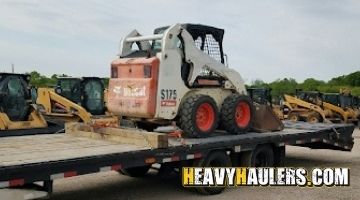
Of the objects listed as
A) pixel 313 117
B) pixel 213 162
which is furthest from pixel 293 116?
pixel 213 162

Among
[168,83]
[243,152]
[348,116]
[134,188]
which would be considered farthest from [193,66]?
[348,116]

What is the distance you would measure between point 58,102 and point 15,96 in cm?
289

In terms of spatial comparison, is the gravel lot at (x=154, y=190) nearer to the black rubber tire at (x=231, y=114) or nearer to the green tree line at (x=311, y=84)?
the black rubber tire at (x=231, y=114)

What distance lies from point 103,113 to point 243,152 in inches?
369

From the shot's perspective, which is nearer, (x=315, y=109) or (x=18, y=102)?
(x=18, y=102)

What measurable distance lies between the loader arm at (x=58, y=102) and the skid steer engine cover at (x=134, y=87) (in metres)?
6.40

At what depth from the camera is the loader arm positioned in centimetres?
1636

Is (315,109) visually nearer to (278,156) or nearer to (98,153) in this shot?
(278,156)

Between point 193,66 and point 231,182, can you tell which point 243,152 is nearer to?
point 231,182

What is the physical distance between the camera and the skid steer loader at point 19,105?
13.7m

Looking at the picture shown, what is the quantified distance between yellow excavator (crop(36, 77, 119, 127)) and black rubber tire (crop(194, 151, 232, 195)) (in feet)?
25.6

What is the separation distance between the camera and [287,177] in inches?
401

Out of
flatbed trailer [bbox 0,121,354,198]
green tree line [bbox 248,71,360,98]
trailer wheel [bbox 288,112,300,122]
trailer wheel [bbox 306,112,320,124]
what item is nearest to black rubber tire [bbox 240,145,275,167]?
flatbed trailer [bbox 0,121,354,198]

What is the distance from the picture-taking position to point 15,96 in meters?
13.9
